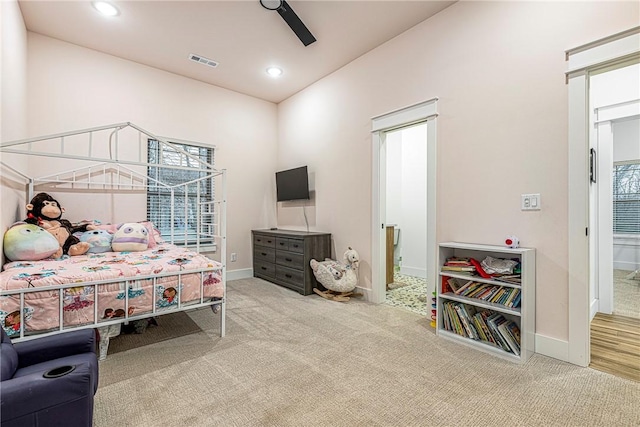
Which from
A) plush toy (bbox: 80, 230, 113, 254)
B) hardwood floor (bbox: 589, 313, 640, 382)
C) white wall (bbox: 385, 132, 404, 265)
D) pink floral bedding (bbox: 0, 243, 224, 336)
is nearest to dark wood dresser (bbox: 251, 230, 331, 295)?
pink floral bedding (bbox: 0, 243, 224, 336)

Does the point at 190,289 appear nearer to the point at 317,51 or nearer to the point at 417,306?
the point at 417,306

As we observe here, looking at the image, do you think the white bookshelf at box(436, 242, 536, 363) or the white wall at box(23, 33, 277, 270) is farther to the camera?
the white wall at box(23, 33, 277, 270)

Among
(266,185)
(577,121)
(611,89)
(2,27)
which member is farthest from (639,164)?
(2,27)

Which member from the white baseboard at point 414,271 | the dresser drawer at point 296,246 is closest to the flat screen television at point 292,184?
the dresser drawer at point 296,246

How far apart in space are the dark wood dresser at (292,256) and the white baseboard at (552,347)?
2271 millimetres

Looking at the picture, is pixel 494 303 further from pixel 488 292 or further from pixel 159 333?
pixel 159 333

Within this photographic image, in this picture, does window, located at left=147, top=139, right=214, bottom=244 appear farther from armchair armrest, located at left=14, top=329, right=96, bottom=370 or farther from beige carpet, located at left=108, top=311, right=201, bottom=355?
armchair armrest, located at left=14, top=329, right=96, bottom=370

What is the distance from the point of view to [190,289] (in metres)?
2.29

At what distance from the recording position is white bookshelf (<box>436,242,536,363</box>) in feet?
6.84

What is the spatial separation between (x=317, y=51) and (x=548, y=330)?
351cm

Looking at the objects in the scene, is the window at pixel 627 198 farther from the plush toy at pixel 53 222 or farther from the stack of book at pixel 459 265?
the plush toy at pixel 53 222

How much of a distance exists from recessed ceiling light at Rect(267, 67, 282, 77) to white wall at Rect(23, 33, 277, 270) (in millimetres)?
864

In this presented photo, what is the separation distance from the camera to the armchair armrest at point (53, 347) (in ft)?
4.56

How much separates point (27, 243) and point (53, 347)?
1.45 meters
